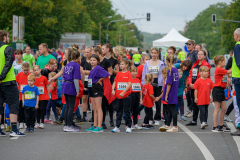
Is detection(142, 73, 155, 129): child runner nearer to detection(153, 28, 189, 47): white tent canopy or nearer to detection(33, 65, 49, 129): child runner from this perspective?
detection(33, 65, 49, 129): child runner

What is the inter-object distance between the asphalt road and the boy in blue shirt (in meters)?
0.30

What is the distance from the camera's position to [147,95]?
11266mm

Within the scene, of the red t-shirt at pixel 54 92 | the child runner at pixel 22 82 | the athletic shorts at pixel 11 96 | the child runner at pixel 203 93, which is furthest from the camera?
the red t-shirt at pixel 54 92

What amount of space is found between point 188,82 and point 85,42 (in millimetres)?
34956

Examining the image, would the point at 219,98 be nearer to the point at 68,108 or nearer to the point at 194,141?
the point at 194,141

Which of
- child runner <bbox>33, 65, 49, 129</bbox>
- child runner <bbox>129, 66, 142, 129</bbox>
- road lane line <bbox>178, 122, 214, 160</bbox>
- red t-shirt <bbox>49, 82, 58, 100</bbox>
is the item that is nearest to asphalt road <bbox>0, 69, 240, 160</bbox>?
road lane line <bbox>178, 122, 214, 160</bbox>

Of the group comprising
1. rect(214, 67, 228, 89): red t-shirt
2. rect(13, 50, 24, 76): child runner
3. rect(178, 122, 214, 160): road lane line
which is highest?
rect(13, 50, 24, 76): child runner

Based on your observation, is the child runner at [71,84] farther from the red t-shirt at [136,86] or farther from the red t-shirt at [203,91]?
the red t-shirt at [203,91]

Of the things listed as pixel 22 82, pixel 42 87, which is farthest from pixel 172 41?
pixel 22 82

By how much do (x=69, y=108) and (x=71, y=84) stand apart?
537 millimetres

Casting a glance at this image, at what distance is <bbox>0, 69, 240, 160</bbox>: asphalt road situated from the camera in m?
7.36

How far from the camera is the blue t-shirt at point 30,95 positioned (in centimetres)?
1021

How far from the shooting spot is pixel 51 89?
39.4ft

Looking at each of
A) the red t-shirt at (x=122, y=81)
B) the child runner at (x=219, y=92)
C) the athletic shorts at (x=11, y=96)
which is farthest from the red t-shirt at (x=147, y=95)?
the athletic shorts at (x=11, y=96)
